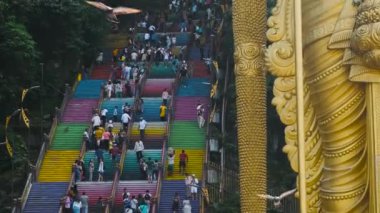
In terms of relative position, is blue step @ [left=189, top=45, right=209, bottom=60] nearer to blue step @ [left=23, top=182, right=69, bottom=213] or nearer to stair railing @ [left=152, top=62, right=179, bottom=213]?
stair railing @ [left=152, top=62, right=179, bottom=213]

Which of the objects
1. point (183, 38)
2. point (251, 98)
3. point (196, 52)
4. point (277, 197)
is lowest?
point (196, 52)

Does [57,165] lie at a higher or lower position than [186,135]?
lower

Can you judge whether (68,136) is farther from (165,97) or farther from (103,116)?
(165,97)

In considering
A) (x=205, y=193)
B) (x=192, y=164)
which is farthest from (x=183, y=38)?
(x=205, y=193)

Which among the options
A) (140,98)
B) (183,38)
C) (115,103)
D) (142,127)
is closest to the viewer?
(142,127)

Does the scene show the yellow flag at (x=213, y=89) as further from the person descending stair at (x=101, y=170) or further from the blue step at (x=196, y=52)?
the person descending stair at (x=101, y=170)

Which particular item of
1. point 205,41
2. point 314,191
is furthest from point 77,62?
point 314,191

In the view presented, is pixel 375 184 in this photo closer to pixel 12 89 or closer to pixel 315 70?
pixel 315 70
